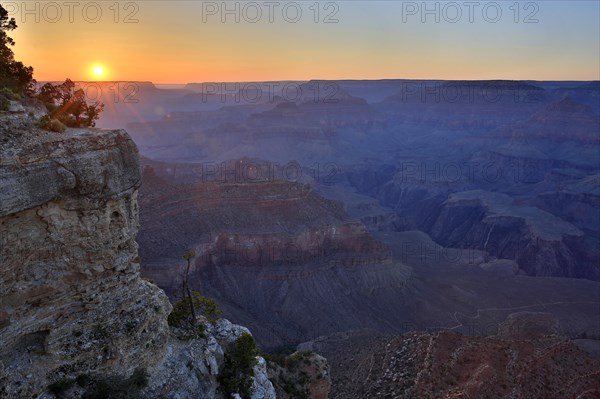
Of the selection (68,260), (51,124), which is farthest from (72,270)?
(51,124)

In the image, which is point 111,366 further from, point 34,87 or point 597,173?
point 597,173

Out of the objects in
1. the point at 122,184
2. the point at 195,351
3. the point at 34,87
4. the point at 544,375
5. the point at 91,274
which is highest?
the point at 34,87

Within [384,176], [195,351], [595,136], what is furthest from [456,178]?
[195,351]

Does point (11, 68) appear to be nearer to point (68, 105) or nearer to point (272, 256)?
point (68, 105)

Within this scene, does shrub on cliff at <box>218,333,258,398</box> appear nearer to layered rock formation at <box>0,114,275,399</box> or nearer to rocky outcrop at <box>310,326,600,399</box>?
layered rock formation at <box>0,114,275,399</box>

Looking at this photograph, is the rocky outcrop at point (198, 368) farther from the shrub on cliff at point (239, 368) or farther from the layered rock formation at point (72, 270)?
the shrub on cliff at point (239, 368)

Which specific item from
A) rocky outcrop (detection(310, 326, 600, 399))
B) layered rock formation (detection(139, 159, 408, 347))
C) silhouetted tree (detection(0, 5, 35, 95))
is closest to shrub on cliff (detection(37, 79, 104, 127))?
silhouetted tree (detection(0, 5, 35, 95))
